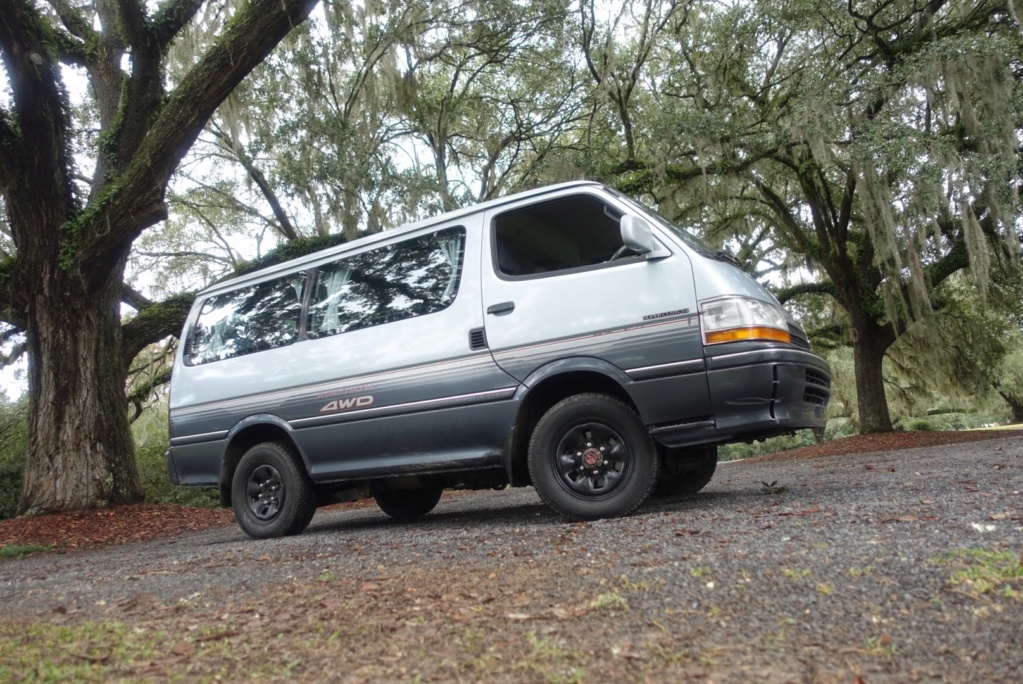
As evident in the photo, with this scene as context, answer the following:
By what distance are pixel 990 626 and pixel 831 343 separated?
2020cm

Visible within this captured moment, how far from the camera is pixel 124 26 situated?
379 inches

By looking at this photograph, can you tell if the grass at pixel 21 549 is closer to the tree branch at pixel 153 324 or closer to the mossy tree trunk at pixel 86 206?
the mossy tree trunk at pixel 86 206

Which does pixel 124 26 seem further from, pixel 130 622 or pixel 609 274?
pixel 130 622

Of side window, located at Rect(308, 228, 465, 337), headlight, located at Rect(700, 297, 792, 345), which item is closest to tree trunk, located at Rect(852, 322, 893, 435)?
headlight, located at Rect(700, 297, 792, 345)

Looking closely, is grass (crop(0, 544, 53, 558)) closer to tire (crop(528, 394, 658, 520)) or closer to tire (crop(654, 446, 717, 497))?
tire (crop(528, 394, 658, 520))

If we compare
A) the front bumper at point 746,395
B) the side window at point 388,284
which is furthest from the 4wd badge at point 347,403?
the front bumper at point 746,395

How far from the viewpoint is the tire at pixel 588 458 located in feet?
16.6

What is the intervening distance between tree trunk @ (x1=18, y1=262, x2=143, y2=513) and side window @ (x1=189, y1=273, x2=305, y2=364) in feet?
11.8

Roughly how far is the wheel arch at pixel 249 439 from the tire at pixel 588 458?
2.15m

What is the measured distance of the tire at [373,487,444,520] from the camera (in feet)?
24.3

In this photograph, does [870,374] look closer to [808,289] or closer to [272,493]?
[808,289]

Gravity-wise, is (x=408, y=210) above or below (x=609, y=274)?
above

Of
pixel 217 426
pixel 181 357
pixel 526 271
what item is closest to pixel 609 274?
pixel 526 271

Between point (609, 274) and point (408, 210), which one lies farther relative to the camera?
point (408, 210)
